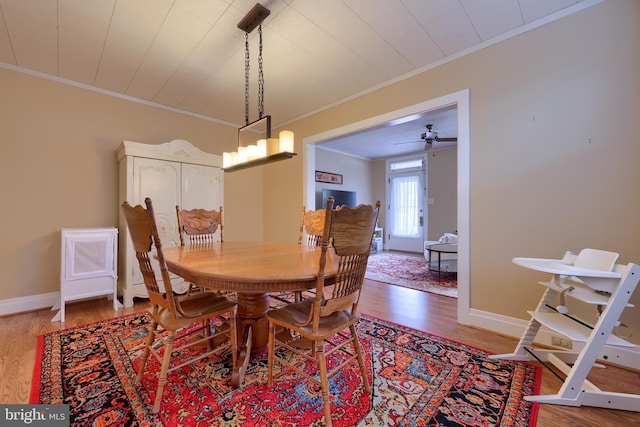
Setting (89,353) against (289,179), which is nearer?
(89,353)

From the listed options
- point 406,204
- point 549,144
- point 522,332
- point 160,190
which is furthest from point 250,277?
point 406,204

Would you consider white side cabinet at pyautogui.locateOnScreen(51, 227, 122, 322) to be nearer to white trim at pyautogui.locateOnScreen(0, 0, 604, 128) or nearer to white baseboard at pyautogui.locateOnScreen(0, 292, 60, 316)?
white baseboard at pyautogui.locateOnScreen(0, 292, 60, 316)

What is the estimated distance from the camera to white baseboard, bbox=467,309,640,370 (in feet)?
5.80

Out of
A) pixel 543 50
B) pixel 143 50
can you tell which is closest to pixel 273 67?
pixel 143 50

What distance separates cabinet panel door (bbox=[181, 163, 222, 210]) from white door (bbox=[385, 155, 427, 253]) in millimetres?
5166

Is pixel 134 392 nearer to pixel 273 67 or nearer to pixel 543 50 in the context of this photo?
pixel 273 67

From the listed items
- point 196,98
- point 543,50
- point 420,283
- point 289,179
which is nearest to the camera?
point 543,50

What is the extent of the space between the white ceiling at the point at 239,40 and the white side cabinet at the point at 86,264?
174 centimetres

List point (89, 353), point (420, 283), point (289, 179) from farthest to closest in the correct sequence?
1. point (289, 179)
2. point (420, 283)
3. point (89, 353)

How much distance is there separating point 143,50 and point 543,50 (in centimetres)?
347

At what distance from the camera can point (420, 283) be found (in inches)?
157

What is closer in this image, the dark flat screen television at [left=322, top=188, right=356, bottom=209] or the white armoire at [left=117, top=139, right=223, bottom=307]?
the white armoire at [left=117, top=139, right=223, bottom=307]

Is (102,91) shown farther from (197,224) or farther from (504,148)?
(504,148)

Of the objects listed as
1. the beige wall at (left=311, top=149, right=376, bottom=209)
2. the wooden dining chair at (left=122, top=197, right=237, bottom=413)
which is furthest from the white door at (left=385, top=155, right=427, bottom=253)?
the wooden dining chair at (left=122, top=197, right=237, bottom=413)
